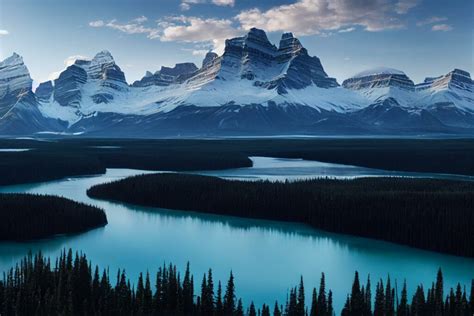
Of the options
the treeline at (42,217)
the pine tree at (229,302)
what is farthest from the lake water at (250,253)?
the pine tree at (229,302)

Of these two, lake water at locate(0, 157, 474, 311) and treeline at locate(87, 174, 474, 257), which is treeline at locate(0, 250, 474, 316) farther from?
treeline at locate(87, 174, 474, 257)

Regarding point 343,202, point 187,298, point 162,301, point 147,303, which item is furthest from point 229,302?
point 343,202

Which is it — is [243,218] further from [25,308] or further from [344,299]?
[25,308]

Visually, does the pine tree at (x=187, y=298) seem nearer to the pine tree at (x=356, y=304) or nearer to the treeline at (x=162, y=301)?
the treeline at (x=162, y=301)

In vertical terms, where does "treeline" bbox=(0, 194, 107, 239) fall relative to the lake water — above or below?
above

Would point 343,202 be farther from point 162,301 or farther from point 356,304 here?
point 162,301

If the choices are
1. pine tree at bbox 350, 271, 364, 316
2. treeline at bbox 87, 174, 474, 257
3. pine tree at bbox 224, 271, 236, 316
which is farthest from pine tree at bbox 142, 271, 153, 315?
treeline at bbox 87, 174, 474, 257

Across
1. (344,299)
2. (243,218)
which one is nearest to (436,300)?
(344,299)
